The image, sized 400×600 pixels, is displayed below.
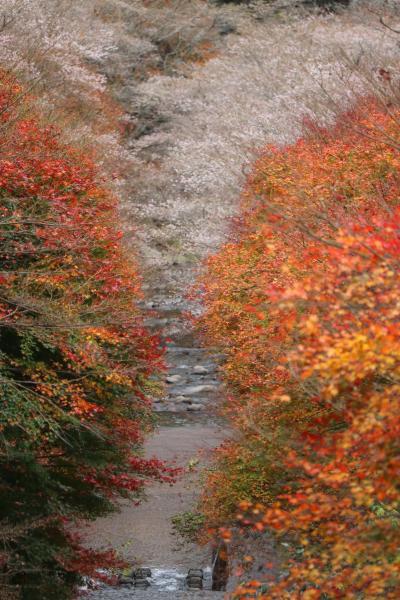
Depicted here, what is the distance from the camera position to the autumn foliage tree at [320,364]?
6.61 meters

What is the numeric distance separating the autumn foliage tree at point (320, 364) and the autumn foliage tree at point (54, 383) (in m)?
2.25

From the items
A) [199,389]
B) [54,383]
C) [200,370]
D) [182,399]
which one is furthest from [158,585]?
[200,370]

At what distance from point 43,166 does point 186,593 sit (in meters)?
9.67

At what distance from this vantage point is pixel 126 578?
70.9 feet

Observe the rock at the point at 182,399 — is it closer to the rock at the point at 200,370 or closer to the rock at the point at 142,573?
the rock at the point at 200,370

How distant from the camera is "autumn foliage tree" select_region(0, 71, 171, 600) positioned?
44.2 ft

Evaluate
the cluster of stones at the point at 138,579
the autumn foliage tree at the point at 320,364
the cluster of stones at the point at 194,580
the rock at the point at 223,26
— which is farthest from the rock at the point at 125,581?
the rock at the point at 223,26

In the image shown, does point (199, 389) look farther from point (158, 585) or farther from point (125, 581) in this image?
point (158, 585)

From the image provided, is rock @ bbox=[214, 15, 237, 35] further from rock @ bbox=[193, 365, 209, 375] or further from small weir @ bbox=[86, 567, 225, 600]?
small weir @ bbox=[86, 567, 225, 600]

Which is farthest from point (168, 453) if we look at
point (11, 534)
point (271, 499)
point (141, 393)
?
point (11, 534)

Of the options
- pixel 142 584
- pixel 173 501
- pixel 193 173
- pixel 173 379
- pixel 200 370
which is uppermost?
pixel 193 173

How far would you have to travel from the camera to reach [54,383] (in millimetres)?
13953

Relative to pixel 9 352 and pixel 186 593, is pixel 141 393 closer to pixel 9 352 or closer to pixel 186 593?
pixel 9 352

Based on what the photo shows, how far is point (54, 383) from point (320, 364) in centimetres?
843
